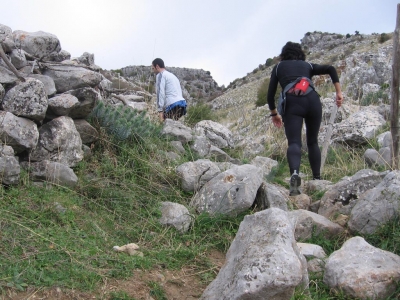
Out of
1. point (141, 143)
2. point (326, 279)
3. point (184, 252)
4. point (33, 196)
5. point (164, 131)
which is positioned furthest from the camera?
point (164, 131)

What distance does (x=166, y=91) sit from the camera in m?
7.39

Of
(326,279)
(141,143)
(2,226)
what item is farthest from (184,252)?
(141,143)

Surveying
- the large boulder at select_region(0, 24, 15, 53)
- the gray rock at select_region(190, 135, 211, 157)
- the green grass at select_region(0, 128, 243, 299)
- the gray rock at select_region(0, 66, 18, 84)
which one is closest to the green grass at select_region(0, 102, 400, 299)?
the green grass at select_region(0, 128, 243, 299)

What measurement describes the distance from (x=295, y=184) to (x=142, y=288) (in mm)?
2314

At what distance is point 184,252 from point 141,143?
6.23 ft

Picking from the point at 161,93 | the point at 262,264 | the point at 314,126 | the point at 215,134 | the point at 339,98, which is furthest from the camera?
the point at 161,93

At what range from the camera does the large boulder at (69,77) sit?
5168mm

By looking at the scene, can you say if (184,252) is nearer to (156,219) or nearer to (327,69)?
(156,219)

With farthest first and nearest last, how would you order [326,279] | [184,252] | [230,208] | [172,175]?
[172,175] < [230,208] < [184,252] < [326,279]

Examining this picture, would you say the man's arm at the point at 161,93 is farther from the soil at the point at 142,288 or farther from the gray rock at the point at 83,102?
the soil at the point at 142,288

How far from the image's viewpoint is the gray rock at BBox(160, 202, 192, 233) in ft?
13.5

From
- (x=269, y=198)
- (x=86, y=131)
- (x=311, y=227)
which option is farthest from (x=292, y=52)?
(x=86, y=131)

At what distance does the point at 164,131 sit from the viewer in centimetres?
598

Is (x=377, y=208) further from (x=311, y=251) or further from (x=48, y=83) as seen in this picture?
(x=48, y=83)
